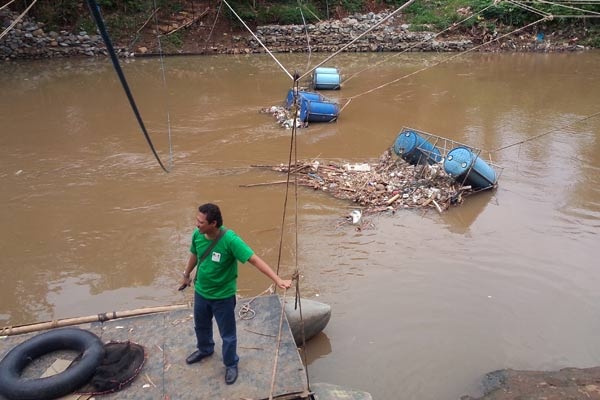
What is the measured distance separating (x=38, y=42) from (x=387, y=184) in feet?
65.9

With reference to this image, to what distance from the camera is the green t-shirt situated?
12.4 feet

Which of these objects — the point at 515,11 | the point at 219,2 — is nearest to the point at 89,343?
the point at 219,2

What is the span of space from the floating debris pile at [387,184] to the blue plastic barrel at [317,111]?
313cm

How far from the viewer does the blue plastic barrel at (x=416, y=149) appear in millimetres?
9898

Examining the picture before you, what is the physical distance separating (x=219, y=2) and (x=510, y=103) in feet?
56.4

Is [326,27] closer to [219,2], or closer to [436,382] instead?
[219,2]

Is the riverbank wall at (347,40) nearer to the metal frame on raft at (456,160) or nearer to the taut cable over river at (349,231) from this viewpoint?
the taut cable over river at (349,231)

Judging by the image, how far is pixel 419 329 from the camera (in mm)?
5926

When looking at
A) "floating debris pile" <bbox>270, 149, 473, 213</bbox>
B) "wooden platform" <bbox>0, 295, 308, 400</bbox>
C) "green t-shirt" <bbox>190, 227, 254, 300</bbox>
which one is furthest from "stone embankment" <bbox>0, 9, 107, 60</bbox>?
"green t-shirt" <bbox>190, 227, 254, 300</bbox>

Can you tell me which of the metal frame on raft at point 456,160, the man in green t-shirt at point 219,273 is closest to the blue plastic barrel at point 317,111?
the metal frame on raft at point 456,160

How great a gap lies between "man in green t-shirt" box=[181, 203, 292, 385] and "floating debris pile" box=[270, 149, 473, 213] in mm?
5032

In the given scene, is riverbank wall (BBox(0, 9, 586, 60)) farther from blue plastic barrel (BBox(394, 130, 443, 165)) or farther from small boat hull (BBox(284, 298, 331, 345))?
small boat hull (BBox(284, 298, 331, 345))

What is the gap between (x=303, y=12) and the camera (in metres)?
26.9

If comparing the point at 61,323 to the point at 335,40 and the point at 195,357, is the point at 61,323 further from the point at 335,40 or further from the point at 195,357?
the point at 335,40
